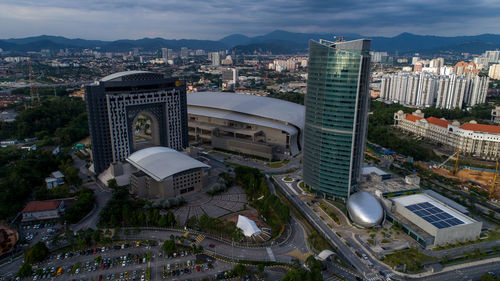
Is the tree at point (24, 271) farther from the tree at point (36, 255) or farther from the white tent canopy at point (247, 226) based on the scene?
the white tent canopy at point (247, 226)

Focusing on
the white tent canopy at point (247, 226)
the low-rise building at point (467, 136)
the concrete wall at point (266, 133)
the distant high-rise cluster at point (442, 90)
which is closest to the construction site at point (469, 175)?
the low-rise building at point (467, 136)

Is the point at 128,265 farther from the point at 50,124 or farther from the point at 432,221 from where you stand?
the point at 50,124

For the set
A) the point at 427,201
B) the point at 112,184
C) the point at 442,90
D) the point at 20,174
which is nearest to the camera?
the point at 427,201

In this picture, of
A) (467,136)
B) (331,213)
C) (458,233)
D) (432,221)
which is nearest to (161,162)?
(331,213)

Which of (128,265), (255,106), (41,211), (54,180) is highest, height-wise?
(255,106)

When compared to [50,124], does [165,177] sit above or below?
above

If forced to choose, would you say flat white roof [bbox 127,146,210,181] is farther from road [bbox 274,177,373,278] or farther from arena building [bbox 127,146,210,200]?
road [bbox 274,177,373,278]

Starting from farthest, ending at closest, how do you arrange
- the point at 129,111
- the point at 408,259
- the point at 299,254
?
the point at 129,111
the point at 299,254
the point at 408,259
